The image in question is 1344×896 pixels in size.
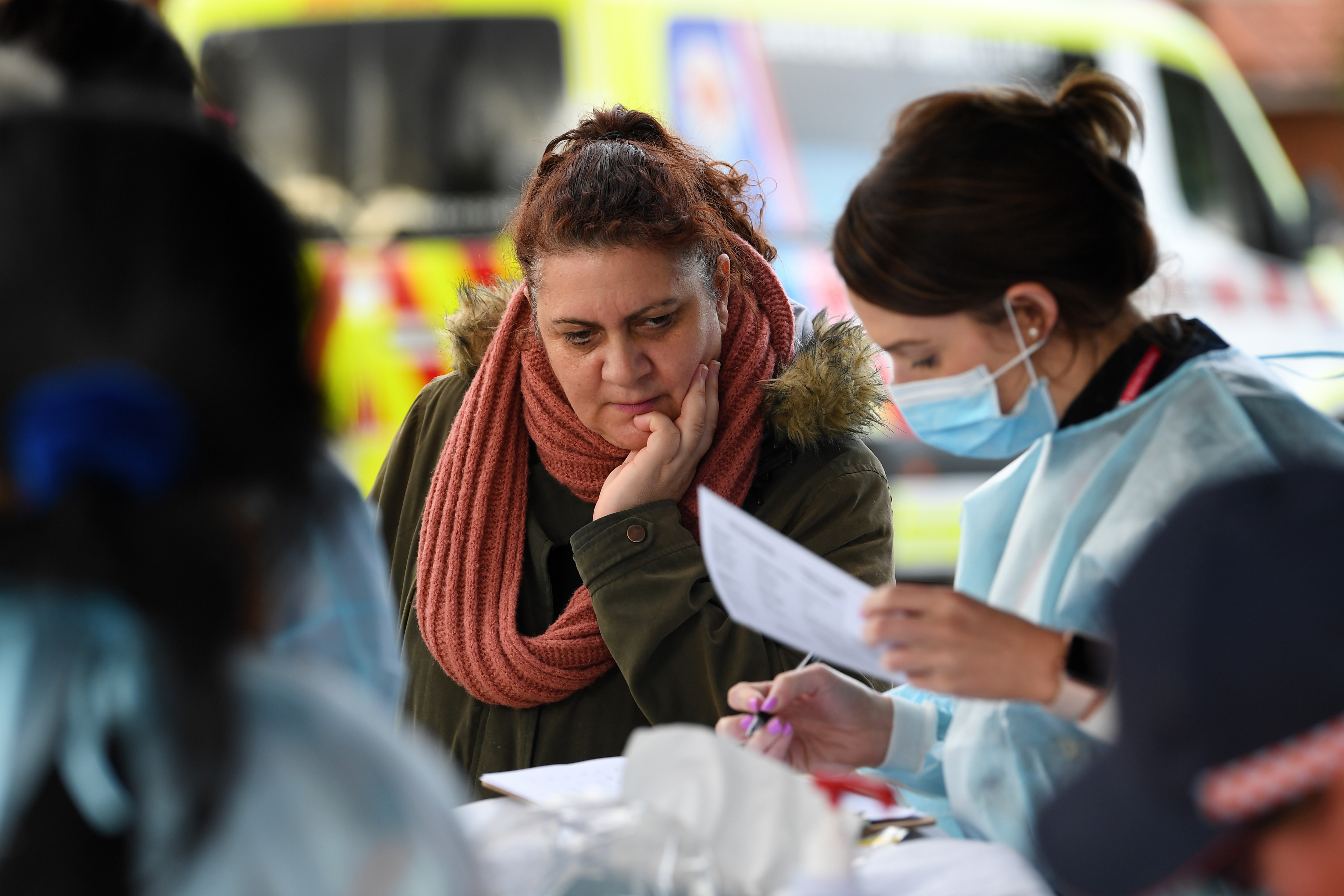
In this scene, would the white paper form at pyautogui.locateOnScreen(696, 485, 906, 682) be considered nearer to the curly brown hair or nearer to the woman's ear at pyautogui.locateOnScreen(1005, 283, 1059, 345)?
the woman's ear at pyautogui.locateOnScreen(1005, 283, 1059, 345)

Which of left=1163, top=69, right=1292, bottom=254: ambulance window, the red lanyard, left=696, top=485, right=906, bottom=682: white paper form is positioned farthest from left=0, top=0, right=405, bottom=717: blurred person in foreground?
left=1163, top=69, right=1292, bottom=254: ambulance window

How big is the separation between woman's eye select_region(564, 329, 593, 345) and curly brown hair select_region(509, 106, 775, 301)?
13 centimetres

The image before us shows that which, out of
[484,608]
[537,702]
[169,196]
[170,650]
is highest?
[169,196]

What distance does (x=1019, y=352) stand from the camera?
1.63 m

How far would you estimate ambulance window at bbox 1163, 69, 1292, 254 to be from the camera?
5102 mm

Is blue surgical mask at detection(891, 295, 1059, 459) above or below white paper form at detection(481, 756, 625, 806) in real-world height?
above

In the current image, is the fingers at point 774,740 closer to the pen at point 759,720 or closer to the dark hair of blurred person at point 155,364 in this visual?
the pen at point 759,720

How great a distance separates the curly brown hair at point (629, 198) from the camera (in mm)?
2068

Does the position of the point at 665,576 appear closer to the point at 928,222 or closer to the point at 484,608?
the point at 484,608

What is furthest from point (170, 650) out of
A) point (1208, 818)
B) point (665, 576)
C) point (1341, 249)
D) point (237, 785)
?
point (1341, 249)

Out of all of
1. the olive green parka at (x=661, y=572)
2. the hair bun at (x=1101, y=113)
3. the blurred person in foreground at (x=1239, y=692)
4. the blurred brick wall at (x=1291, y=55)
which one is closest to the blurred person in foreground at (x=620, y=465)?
the olive green parka at (x=661, y=572)

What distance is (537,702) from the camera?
81.6 inches

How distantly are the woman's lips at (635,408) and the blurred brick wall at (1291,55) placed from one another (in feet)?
34.9

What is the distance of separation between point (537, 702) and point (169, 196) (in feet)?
4.63
